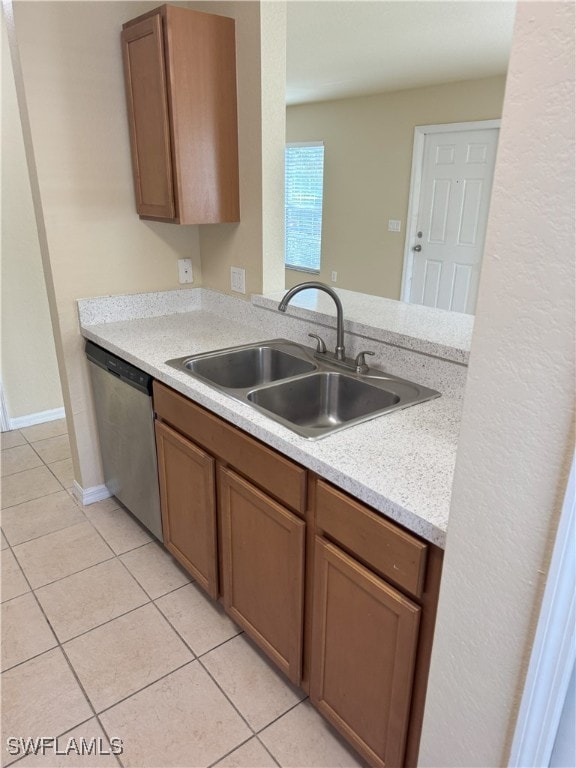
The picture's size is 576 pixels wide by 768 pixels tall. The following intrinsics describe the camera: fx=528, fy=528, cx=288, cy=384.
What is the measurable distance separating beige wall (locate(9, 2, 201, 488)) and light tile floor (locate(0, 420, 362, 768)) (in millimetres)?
529

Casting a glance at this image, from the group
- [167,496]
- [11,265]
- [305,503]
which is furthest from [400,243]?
[305,503]

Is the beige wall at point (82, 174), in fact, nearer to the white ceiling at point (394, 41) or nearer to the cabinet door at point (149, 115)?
the cabinet door at point (149, 115)

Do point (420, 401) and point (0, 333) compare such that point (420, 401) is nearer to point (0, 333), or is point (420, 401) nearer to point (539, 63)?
point (539, 63)

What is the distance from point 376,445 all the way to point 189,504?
2.81 feet

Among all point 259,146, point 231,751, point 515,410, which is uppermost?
point 259,146

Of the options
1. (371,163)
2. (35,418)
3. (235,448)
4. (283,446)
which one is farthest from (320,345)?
(371,163)

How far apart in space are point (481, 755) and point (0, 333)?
10.6 feet

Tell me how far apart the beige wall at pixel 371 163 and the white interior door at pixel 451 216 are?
162mm

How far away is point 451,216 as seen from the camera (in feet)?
16.2

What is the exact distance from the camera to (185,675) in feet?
5.57

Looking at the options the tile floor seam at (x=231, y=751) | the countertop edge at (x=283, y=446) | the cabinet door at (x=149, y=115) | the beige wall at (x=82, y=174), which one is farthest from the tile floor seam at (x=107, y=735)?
the cabinet door at (x=149, y=115)

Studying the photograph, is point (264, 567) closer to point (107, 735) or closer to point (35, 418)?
point (107, 735)

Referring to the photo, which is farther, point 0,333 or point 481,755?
point 0,333

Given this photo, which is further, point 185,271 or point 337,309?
point 185,271
